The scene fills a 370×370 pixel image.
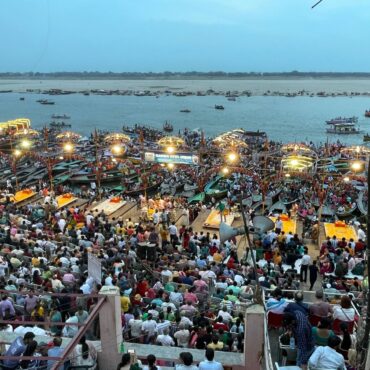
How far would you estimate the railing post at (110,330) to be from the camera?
6520 millimetres

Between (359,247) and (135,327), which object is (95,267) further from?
(359,247)

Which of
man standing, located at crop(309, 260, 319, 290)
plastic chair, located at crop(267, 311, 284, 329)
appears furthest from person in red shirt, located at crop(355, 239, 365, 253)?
plastic chair, located at crop(267, 311, 284, 329)

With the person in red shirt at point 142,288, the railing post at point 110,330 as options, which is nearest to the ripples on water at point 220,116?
the person in red shirt at point 142,288

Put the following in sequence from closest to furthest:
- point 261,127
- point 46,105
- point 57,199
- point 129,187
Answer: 1. point 57,199
2. point 129,187
3. point 261,127
4. point 46,105

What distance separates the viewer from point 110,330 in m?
6.58

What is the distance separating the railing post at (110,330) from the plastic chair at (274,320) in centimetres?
229

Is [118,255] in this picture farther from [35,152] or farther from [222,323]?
[35,152]

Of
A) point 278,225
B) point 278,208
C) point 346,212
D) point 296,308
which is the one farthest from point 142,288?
point 346,212

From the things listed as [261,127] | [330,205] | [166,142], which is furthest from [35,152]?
[261,127]

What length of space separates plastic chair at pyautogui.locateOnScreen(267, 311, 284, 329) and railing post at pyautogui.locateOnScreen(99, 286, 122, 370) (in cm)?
229

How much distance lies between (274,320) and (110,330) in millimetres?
→ 2503

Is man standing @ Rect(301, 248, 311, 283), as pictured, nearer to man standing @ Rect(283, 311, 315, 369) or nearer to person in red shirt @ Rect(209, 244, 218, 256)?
person in red shirt @ Rect(209, 244, 218, 256)

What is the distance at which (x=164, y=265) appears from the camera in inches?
473

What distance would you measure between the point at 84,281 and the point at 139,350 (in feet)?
11.7
